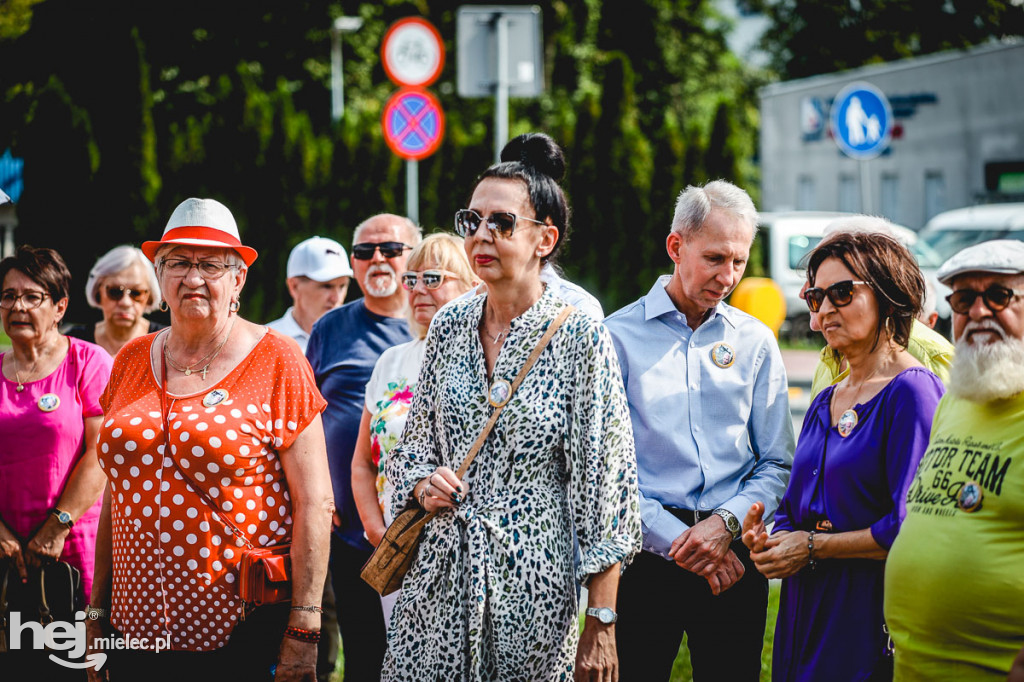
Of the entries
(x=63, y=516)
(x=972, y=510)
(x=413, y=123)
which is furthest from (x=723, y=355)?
(x=413, y=123)

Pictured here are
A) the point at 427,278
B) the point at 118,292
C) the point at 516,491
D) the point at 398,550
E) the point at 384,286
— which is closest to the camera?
the point at 516,491

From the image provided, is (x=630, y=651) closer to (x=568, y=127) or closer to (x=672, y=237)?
(x=672, y=237)

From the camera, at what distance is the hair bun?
3.63 meters

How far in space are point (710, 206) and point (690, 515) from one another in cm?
113

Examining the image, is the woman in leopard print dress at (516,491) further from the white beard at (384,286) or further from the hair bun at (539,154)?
the white beard at (384,286)

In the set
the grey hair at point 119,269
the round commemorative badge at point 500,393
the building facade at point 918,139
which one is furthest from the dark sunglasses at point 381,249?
the building facade at point 918,139

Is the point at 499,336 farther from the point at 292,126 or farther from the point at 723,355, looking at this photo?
the point at 292,126

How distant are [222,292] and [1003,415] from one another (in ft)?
8.14

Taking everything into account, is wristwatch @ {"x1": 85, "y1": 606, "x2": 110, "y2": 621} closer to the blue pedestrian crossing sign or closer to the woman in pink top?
the woman in pink top

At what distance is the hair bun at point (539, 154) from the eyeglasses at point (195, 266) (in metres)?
1.07

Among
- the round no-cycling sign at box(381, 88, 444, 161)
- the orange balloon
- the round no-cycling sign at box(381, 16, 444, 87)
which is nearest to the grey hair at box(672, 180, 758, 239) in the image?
the round no-cycling sign at box(381, 88, 444, 161)

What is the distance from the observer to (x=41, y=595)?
439cm

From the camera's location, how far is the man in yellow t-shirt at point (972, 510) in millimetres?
2717

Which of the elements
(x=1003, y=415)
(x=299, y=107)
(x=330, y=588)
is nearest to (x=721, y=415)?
(x=1003, y=415)
